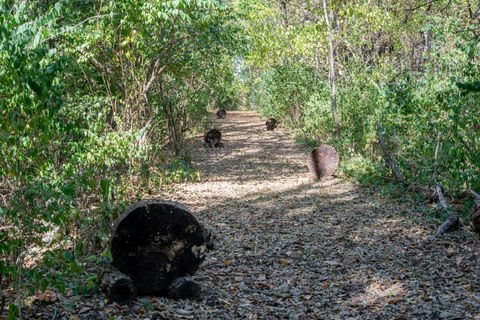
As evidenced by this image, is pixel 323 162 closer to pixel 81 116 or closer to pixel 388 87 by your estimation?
pixel 388 87

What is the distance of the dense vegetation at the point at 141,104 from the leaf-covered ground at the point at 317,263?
0.87 meters

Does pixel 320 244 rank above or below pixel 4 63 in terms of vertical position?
below

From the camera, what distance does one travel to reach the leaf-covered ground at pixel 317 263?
4836 mm

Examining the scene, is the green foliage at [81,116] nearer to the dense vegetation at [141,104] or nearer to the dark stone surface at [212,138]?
the dense vegetation at [141,104]

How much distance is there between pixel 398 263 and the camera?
6.16 metres

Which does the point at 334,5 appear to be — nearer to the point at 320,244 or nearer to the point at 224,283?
the point at 320,244

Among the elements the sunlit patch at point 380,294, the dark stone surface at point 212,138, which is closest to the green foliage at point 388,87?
the sunlit patch at point 380,294

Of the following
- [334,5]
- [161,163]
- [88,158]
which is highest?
[334,5]

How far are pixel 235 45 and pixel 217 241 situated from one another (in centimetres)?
496

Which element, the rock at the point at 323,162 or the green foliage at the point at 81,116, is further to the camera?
the rock at the point at 323,162

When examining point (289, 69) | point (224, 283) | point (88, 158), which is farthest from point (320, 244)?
point (289, 69)

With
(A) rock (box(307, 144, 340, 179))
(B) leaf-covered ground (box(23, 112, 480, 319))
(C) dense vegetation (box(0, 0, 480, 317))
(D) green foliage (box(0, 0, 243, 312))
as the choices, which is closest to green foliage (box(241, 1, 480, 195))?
(C) dense vegetation (box(0, 0, 480, 317))

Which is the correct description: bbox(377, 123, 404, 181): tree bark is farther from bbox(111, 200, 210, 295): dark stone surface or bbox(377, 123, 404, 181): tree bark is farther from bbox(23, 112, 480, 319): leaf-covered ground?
bbox(111, 200, 210, 295): dark stone surface

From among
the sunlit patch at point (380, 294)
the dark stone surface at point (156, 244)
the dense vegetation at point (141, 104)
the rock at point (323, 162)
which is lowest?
the sunlit patch at point (380, 294)
